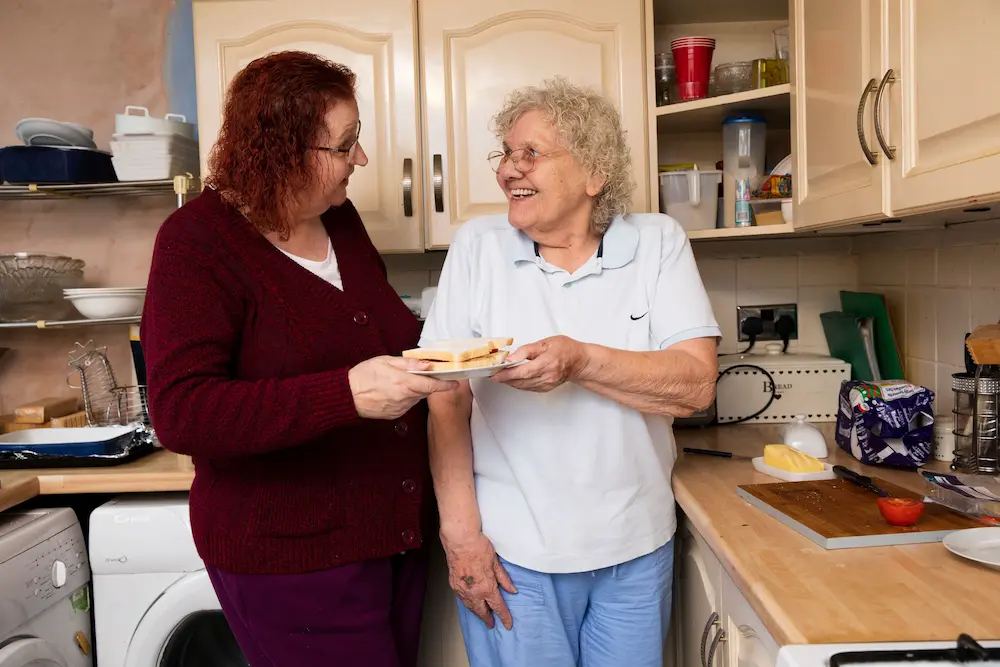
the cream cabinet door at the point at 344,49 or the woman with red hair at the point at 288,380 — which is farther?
the cream cabinet door at the point at 344,49

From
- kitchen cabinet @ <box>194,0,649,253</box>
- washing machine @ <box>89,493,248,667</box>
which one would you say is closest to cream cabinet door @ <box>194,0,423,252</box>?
kitchen cabinet @ <box>194,0,649,253</box>

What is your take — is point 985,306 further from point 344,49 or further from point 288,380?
point 344,49

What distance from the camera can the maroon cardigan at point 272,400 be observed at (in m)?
1.14

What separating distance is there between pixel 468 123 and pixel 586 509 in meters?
1.04

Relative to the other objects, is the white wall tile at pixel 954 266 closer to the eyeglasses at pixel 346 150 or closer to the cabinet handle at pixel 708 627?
the cabinet handle at pixel 708 627

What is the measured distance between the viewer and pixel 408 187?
75.8 inches

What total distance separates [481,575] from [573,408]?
0.32m

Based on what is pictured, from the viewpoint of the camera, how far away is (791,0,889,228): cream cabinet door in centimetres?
133

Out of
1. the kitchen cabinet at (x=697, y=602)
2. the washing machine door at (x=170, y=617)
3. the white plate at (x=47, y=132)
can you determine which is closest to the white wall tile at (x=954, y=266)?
the kitchen cabinet at (x=697, y=602)

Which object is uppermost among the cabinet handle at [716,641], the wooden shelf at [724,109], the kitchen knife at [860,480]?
the wooden shelf at [724,109]

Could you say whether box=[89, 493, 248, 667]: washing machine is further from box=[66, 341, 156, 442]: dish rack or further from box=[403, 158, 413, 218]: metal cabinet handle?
box=[403, 158, 413, 218]: metal cabinet handle

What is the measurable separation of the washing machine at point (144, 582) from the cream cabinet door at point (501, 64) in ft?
2.99

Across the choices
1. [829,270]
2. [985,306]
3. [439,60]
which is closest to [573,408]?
[985,306]

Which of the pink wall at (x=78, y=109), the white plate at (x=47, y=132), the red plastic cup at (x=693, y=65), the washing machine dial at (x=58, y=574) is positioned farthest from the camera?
the pink wall at (x=78, y=109)
